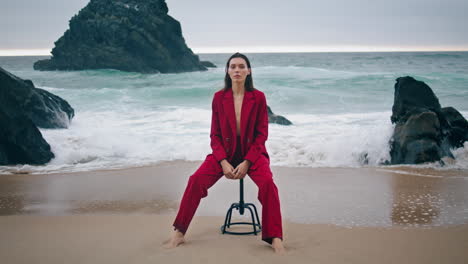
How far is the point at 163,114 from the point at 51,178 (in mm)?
9604

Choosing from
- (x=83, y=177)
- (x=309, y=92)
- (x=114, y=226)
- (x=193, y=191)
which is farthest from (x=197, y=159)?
(x=309, y=92)

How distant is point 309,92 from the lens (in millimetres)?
24516

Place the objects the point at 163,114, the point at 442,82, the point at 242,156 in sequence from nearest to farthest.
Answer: the point at 242,156 < the point at 163,114 < the point at 442,82

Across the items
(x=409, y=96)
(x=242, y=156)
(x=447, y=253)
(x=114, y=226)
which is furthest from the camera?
(x=409, y=96)

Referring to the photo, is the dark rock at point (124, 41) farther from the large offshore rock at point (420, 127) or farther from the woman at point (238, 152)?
the woman at point (238, 152)

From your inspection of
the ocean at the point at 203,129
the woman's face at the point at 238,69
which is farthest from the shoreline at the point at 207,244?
the ocean at the point at 203,129

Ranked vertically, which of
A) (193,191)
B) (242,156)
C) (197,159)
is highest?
(242,156)

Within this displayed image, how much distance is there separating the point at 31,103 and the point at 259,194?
801 centimetres

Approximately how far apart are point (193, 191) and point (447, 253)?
1981 mm

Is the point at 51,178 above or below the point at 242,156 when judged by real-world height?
below

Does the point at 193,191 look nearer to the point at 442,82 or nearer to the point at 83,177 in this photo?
the point at 83,177

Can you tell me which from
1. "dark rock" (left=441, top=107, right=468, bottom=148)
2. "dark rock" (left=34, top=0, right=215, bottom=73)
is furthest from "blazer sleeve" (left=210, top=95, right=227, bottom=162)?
"dark rock" (left=34, top=0, right=215, bottom=73)

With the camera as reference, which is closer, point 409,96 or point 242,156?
point 242,156

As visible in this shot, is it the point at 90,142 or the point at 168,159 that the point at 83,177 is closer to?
the point at 168,159
